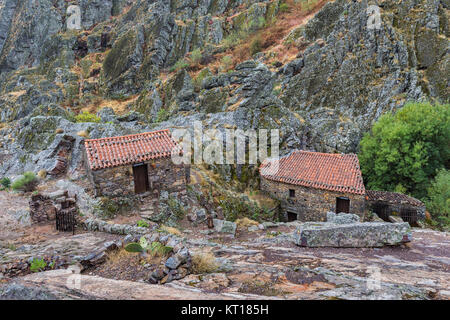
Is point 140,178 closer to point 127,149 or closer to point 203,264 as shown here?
point 127,149

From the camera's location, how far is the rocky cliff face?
21062 millimetres

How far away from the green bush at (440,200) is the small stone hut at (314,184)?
7428 mm

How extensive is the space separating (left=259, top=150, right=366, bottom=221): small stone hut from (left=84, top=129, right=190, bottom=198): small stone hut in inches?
299

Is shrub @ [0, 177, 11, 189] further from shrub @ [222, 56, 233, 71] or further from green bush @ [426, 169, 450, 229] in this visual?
shrub @ [222, 56, 233, 71]

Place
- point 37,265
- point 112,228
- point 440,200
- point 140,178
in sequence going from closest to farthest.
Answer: point 37,265 < point 112,228 < point 140,178 < point 440,200

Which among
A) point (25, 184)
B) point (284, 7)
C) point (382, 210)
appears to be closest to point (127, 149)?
point (25, 184)

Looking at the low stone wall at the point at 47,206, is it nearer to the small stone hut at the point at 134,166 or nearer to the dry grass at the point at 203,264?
the small stone hut at the point at 134,166

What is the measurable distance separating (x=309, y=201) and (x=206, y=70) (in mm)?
26258

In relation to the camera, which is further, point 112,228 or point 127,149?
point 127,149

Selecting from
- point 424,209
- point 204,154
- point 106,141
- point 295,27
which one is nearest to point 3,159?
point 106,141

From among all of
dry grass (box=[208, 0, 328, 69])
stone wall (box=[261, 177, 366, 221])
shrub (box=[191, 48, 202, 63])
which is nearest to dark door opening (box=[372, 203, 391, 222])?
stone wall (box=[261, 177, 366, 221])

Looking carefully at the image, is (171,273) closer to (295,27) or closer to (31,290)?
(31,290)

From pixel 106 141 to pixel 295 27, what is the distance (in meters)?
38.7

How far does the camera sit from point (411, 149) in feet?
71.8
